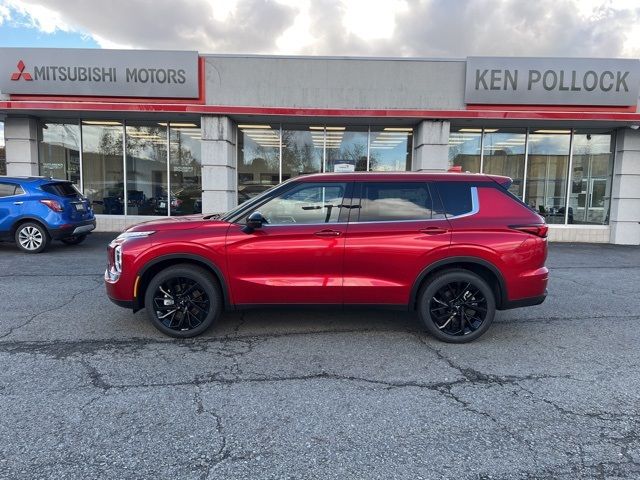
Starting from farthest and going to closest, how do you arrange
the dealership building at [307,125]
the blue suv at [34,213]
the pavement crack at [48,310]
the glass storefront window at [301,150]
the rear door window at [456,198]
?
the glass storefront window at [301,150] < the dealership building at [307,125] < the blue suv at [34,213] < the pavement crack at [48,310] < the rear door window at [456,198]

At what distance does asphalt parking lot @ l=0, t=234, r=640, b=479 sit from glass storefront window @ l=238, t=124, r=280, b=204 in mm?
8231

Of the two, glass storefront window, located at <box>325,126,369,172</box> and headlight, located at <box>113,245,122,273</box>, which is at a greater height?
glass storefront window, located at <box>325,126,369,172</box>

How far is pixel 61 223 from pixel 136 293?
255 inches

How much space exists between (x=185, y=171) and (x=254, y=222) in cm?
1012

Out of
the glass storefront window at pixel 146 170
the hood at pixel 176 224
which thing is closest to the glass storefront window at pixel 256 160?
the glass storefront window at pixel 146 170

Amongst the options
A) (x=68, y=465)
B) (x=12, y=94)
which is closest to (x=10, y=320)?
(x=68, y=465)

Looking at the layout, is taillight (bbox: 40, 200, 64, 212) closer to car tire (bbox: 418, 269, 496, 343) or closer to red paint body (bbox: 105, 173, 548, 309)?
red paint body (bbox: 105, 173, 548, 309)

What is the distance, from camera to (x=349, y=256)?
4.62 metres

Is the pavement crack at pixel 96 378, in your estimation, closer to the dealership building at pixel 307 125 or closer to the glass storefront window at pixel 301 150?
the dealership building at pixel 307 125

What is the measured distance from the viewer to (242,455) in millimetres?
2744

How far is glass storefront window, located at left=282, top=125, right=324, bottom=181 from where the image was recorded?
44.4 ft

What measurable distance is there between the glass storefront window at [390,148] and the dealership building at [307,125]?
0.14 ft

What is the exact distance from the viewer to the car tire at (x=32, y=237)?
9805mm

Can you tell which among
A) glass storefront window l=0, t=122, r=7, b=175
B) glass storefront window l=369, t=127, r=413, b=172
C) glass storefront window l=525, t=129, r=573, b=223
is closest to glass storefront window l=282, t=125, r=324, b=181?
glass storefront window l=369, t=127, r=413, b=172
